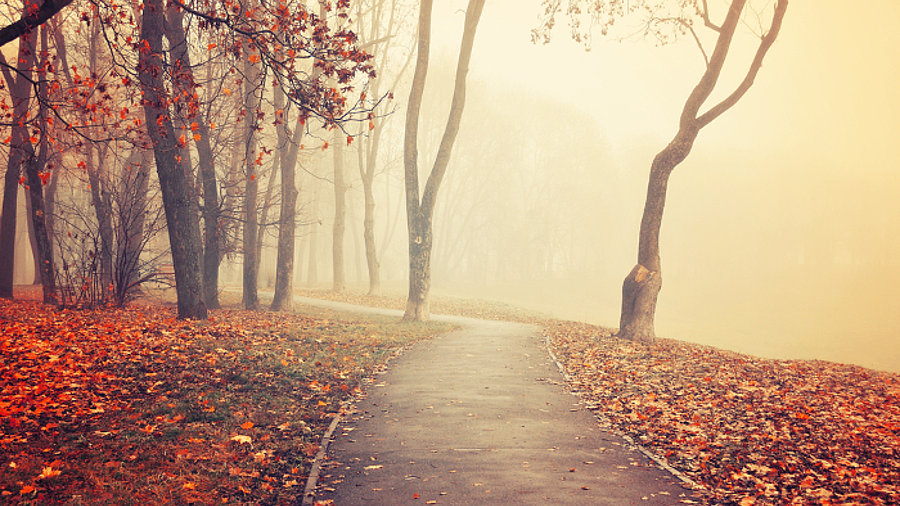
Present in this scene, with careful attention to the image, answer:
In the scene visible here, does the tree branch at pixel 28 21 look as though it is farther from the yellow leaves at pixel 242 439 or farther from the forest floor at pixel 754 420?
the forest floor at pixel 754 420

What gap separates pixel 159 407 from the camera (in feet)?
25.3

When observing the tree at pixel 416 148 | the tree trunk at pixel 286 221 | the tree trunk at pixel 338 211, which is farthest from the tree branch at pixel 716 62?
the tree trunk at pixel 338 211

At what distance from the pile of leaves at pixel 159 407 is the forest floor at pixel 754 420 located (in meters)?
4.46

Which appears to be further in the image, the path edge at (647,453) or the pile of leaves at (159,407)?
the path edge at (647,453)

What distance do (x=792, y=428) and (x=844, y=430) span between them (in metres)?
0.65

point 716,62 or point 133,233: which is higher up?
point 716,62

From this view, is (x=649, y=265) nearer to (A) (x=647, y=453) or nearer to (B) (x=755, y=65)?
(B) (x=755, y=65)

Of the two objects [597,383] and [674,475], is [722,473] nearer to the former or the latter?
[674,475]

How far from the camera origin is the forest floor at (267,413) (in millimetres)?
5910

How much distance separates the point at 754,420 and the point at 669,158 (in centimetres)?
950

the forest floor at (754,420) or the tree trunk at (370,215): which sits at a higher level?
the tree trunk at (370,215)

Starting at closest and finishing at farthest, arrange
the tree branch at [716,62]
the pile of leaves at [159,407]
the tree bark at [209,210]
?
1. the pile of leaves at [159,407]
2. the tree branch at [716,62]
3. the tree bark at [209,210]

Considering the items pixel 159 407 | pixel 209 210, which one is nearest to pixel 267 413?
pixel 159 407

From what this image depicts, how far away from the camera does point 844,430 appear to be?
7.98m
